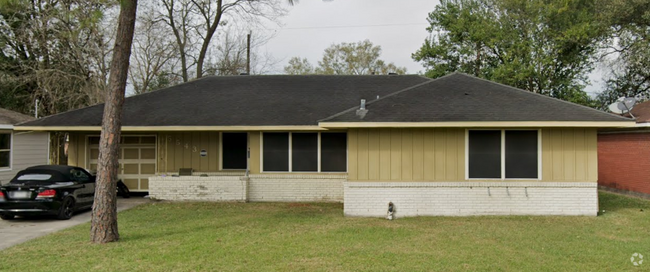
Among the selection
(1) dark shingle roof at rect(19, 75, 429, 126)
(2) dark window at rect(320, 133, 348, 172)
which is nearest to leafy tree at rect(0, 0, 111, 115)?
(1) dark shingle roof at rect(19, 75, 429, 126)

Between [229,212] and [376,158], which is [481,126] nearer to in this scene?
[376,158]

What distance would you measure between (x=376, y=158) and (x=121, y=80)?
18.6ft

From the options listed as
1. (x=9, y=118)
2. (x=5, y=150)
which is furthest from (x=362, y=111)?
Answer: (x=9, y=118)

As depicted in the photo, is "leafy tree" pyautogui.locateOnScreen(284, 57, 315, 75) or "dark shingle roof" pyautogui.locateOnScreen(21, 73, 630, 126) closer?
"dark shingle roof" pyautogui.locateOnScreen(21, 73, 630, 126)

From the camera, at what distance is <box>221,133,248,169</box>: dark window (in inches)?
576

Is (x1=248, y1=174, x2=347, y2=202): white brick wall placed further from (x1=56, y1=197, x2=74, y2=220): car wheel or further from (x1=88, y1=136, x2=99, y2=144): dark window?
(x1=88, y1=136, x2=99, y2=144): dark window

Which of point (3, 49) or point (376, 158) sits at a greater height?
point (3, 49)

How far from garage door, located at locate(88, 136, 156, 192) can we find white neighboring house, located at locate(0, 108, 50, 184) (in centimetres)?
270

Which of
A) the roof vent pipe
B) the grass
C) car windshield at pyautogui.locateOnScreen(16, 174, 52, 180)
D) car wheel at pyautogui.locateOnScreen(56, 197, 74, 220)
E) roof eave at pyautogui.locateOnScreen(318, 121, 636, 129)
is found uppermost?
the roof vent pipe

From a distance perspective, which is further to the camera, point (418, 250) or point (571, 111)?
point (571, 111)

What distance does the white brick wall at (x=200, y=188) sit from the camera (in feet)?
44.6

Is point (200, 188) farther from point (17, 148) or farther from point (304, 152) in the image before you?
point (17, 148)

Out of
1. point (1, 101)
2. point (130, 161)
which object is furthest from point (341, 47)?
point (130, 161)

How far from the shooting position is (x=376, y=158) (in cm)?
1077
